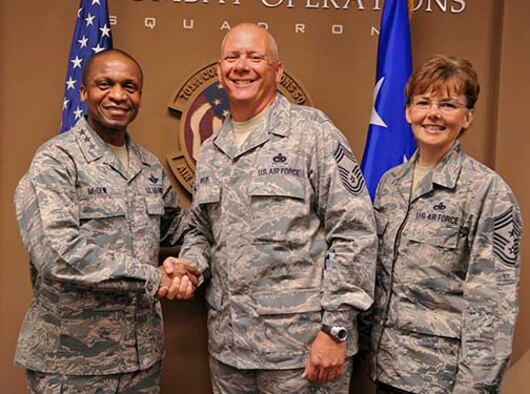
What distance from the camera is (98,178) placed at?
200cm

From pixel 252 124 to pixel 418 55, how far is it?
3.25 feet

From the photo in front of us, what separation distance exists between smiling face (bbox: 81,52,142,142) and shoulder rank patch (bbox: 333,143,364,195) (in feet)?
2.33

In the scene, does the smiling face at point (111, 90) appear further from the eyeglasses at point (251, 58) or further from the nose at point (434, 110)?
the nose at point (434, 110)

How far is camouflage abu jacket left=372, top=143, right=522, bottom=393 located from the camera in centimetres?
173

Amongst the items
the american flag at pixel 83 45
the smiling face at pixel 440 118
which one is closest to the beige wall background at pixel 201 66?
the american flag at pixel 83 45

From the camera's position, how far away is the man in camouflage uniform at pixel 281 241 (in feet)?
6.16

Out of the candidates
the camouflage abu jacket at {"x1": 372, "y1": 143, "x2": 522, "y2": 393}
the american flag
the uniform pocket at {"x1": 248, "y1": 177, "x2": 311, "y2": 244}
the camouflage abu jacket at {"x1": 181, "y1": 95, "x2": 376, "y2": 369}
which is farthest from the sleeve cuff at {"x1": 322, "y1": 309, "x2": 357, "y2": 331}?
the american flag

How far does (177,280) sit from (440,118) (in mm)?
963

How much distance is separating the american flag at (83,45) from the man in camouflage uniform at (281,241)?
0.64m

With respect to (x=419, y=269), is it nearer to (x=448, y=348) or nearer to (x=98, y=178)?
(x=448, y=348)

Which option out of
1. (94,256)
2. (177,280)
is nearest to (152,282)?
(177,280)

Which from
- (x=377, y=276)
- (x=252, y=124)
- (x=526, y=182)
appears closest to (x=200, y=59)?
(x=252, y=124)

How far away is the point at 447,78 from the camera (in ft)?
6.14

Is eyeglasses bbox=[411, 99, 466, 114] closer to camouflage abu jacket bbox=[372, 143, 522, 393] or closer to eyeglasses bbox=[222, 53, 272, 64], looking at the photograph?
camouflage abu jacket bbox=[372, 143, 522, 393]
